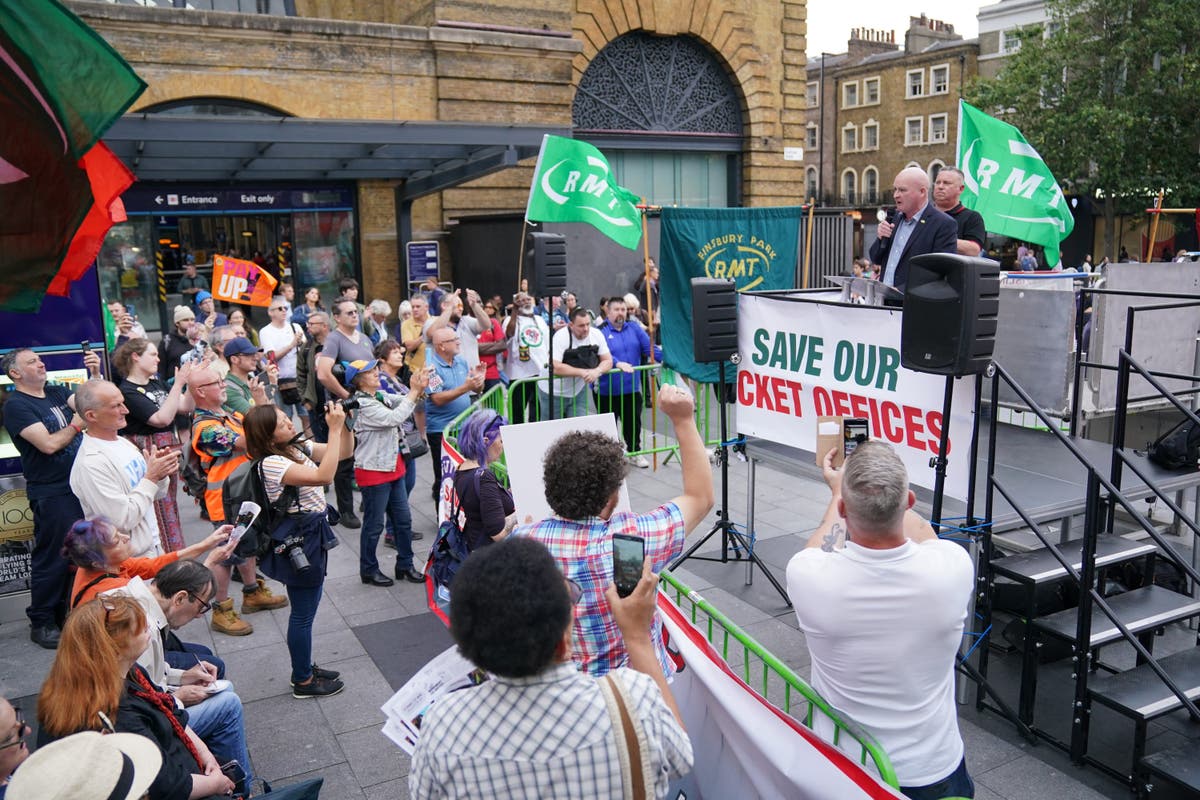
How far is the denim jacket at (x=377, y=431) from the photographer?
7137 mm

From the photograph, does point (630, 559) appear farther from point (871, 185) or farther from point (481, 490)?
point (871, 185)

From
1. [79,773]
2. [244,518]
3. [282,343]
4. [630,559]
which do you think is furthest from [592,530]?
[282,343]

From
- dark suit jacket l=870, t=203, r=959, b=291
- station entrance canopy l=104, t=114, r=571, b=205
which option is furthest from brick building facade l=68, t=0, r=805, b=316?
dark suit jacket l=870, t=203, r=959, b=291

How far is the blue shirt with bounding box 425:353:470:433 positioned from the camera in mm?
8383

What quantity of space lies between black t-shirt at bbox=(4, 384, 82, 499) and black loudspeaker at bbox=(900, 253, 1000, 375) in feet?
18.1

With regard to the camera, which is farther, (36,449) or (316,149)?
(316,149)

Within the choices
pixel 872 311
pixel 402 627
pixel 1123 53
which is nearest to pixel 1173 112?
pixel 1123 53

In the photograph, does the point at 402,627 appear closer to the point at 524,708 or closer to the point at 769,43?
the point at 524,708

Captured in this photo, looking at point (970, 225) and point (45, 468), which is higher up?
point (970, 225)

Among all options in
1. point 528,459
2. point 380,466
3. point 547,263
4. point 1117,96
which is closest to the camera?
point 528,459

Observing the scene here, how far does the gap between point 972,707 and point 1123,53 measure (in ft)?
109

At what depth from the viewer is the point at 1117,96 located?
3244 centimetres

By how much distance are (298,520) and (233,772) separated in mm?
1728

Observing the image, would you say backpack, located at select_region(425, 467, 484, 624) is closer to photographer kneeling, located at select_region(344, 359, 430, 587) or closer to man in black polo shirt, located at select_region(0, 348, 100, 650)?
photographer kneeling, located at select_region(344, 359, 430, 587)
